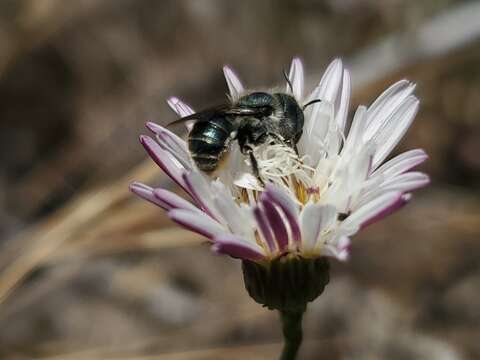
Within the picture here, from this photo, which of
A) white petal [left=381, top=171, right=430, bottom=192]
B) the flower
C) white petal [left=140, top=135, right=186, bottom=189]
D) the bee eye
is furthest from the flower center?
white petal [left=381, top=171, right=430, bottom=192]

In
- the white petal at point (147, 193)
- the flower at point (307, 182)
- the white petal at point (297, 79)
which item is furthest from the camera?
the white petal at point (297, 79)

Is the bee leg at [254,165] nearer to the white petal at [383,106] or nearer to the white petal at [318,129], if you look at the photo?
the white petal at [318,129]

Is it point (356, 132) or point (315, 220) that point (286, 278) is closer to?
point (315, 220)

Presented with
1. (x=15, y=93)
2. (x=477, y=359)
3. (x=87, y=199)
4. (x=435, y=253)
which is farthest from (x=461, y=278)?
(x=15, y=93)

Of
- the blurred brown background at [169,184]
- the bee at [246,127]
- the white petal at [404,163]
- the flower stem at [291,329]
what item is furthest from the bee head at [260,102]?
the blurred brown background at [169,184]

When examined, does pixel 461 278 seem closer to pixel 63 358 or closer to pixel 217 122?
pixel 63 358

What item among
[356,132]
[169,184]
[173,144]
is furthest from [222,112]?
[169,184]

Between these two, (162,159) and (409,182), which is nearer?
(409,182)
